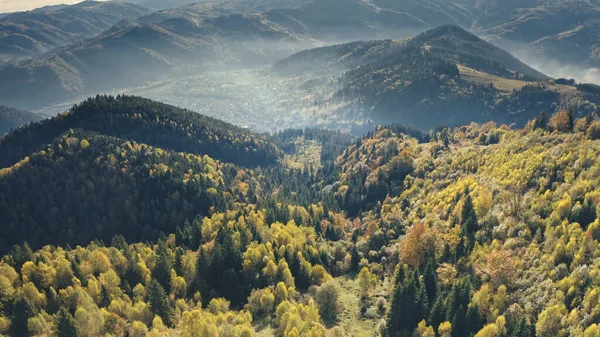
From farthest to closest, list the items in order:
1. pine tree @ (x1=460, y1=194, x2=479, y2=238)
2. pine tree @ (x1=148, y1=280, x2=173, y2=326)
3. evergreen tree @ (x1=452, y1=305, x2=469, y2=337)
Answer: pine tree @ (x1=460, y1=194, x2=479, y2=238) < pine tree @ (x1=148, y1=280, x2=173, y2=326) < evergreen tree @ (x1=452, y1=305, x2=469, y2=337)

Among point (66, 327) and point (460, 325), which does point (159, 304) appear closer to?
point (66, 327)

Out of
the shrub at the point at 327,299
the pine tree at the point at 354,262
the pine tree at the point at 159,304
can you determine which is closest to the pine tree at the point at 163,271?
the pine tree at the point at 159,304

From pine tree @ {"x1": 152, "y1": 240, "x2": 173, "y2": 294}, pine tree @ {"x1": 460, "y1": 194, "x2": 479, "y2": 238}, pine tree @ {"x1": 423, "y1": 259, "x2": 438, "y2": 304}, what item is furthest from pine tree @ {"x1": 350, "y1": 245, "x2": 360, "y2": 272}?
pine tree @ {"x1": 152, "y1": 240, "x2": 173, "y2": 294}

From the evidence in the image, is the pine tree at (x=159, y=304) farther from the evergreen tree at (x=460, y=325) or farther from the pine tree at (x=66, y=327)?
the evergreen tree at (x=460, y=325)

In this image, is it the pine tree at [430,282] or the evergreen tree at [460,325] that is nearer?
the evergreen tree at [460,325]

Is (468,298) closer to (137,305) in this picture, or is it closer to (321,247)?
(321,247)

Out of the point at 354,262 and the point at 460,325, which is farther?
the point at 354,262

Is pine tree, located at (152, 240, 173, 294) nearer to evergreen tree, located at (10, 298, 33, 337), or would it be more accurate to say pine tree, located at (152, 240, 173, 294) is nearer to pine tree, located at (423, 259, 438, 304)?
evergreen tree, located at (10, 298, 33, 337)

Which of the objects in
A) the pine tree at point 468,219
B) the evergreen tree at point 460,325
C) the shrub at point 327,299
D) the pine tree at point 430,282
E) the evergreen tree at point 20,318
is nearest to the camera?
the evergreen tree at point 20,318

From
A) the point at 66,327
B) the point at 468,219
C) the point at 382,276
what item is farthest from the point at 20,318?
the point at 468,219

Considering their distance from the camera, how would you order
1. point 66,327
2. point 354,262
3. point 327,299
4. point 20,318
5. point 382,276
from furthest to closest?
point 354,262, point 382,276, point 327,299, point 20,318, point 66,327

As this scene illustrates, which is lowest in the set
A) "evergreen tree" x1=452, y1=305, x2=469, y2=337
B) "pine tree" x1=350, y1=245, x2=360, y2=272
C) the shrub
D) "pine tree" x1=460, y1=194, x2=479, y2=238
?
"pine tree" x1=350, y1=245, x2=360, y2=272
